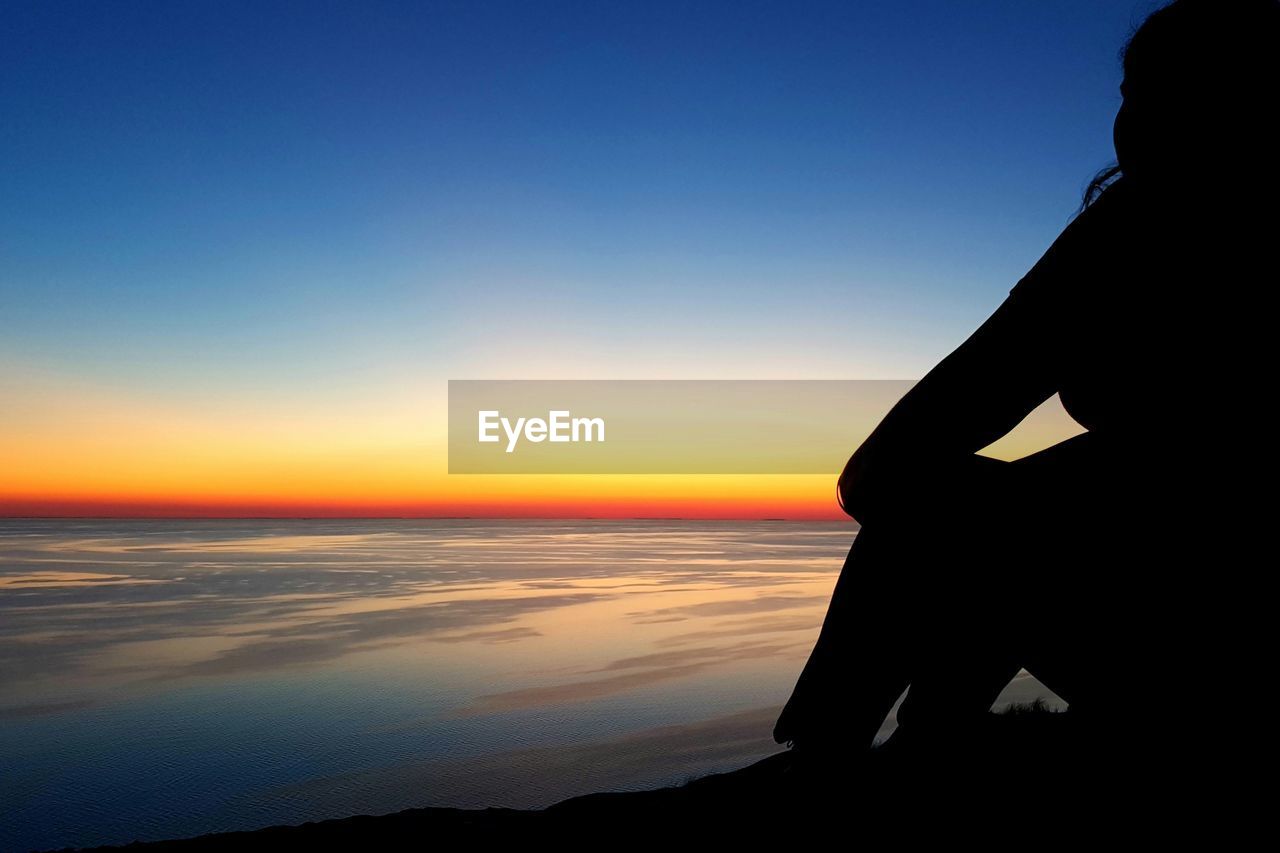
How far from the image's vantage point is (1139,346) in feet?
2.80

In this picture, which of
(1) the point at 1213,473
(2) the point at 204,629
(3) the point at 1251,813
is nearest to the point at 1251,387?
(1) the point at 1213,473

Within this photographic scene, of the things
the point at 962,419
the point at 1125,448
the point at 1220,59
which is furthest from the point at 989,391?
the point at 1220,59

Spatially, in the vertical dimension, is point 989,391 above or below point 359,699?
above

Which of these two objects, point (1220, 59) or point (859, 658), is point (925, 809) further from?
point (1220, 59)

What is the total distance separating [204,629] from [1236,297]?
11533 mm

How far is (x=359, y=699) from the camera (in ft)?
21.7

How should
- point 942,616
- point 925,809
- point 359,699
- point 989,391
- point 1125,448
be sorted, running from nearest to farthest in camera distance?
Answer: 1. point 1125,448
2. point 989,391
3. point 942,616
4. point 925,809
5. point 359,699

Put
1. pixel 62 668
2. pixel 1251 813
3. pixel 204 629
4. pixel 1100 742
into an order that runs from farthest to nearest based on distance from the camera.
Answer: pixel 204 629
pixel 62 668
pixel 1100 742
pixel 1251 813

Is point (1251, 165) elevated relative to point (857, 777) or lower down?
elevated

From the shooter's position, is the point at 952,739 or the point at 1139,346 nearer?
the point at 1139,346

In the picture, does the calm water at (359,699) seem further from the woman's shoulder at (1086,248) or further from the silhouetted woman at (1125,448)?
the woman's shoulder at (1086,248)

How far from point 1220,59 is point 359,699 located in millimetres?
7072

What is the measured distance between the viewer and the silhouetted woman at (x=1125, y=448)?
2.64 feet

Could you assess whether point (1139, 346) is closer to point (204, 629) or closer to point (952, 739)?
point (952, 739)
